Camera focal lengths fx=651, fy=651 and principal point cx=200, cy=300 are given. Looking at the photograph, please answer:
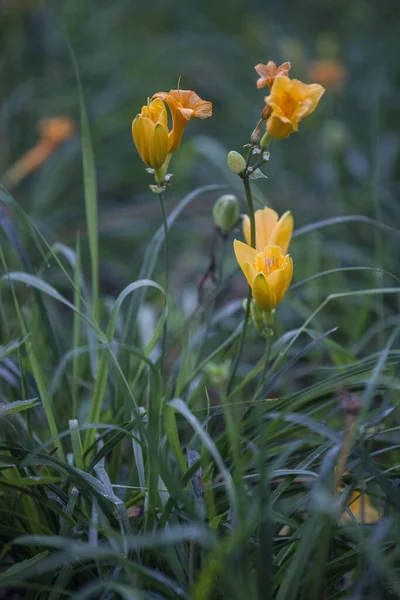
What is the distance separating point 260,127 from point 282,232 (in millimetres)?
198

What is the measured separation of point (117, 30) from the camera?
12.4ft

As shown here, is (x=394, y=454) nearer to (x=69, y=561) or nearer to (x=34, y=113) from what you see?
(x=69, y=561)

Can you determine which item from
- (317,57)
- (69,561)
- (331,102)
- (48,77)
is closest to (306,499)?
(69,561)

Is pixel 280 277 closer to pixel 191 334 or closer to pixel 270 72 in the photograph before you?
pixel 270 72

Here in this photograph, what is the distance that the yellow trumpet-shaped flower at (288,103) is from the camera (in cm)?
95

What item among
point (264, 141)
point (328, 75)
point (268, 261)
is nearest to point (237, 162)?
point (264, 141)

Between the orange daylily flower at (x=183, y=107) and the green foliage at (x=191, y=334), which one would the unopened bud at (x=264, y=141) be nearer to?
the orange daylily flower at (x=183, y=107)

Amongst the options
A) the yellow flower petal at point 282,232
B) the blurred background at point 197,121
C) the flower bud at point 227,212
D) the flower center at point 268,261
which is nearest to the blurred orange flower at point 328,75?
the blurred background at point 197,121

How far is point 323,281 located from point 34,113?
5.15 feet

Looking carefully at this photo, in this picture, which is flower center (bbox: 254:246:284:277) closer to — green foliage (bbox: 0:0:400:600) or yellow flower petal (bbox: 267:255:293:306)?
yellow flower petal (bbox: 267:255:293:306)

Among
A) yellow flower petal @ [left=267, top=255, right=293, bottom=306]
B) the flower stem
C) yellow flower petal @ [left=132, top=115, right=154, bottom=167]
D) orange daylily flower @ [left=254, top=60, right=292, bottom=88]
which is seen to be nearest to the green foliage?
the flower stem

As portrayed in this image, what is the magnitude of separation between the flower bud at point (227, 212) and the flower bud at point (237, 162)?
26cm

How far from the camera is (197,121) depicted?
10.8ft

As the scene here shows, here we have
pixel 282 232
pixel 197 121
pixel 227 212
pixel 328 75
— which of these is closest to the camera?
pixel 282 232
